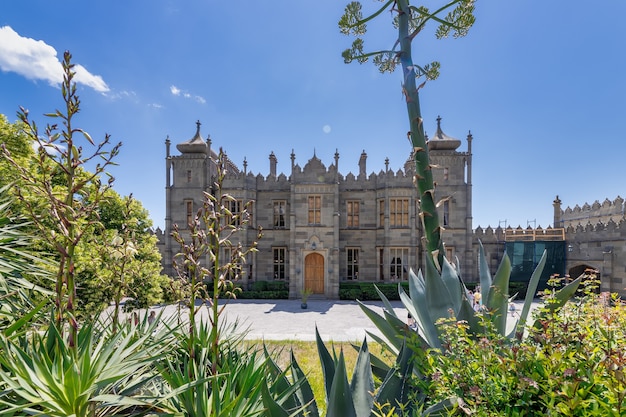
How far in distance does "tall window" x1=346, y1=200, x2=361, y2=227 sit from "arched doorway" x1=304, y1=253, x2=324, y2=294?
3.13 meters

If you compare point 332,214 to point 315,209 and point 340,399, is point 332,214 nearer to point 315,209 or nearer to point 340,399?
point 315,209

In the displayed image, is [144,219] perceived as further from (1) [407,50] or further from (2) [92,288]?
(1) [407,50]

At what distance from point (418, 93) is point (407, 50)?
399 millimetres

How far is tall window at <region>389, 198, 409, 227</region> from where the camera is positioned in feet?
58.6

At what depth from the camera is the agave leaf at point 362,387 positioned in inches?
91.8

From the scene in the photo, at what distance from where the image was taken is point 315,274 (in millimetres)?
17859

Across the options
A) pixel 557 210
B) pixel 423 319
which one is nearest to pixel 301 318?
pixel 423 319

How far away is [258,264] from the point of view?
1877 centimetres

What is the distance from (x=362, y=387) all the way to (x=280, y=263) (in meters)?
16.7

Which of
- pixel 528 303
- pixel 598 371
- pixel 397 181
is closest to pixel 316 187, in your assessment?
pixel 397 181

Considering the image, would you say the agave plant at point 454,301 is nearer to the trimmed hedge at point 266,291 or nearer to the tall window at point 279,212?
the trimmed hedge at point 266,291

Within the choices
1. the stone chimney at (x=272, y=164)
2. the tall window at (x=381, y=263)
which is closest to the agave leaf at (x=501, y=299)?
the tall window at (x=381, y=263)

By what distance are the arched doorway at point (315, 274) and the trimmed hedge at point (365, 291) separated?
1348mm

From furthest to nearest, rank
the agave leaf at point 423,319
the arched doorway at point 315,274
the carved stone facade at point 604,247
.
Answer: the arched doorway at point 315,274, the carved stone facade at point 604,247, the agave leaf at point 423,319
